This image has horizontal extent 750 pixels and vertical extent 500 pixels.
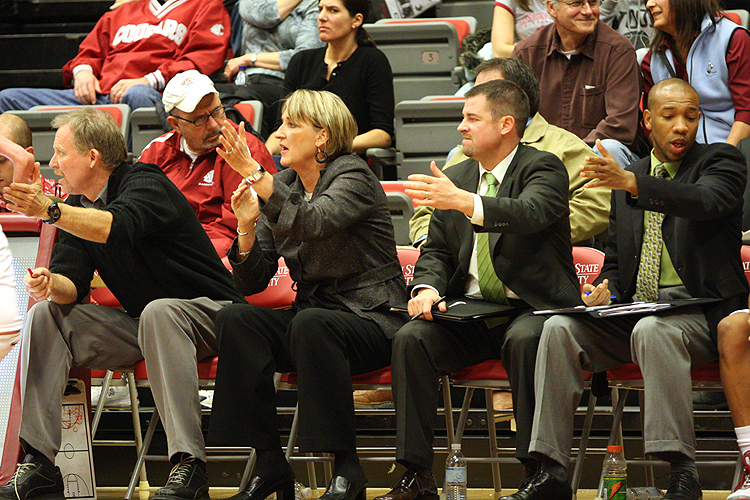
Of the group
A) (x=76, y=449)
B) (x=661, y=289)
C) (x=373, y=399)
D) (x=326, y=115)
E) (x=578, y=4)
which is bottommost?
(x=373, y=399)

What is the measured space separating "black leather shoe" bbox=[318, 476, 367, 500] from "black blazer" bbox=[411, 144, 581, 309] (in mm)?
704

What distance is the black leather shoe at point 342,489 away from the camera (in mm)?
2797

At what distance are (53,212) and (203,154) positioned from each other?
123cm

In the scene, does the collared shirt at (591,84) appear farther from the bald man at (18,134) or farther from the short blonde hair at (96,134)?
the bald man at (18,134)

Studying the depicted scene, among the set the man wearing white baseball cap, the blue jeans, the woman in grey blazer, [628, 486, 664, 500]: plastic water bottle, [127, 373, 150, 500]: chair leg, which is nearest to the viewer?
the woman in grey blazer

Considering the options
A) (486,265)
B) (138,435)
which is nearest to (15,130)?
(138,435)

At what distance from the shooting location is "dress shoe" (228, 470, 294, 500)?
2.87 metres

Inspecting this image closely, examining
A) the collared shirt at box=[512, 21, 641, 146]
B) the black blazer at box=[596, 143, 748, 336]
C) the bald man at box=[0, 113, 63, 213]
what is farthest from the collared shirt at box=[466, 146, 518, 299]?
the bald man at box=[0, 113, 63, 213]

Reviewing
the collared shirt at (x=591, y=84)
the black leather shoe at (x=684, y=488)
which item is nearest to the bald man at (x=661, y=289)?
the black leather shoe at (x=684, y=488)

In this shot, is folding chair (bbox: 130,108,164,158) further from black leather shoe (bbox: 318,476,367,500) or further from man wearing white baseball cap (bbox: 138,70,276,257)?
black leather shoe (bbox: 318,476,367,500)

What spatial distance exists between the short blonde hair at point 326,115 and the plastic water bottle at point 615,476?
4.51 ft

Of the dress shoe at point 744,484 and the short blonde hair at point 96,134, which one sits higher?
the short blonde hair at point 96,134

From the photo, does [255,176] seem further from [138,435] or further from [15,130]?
[15,130]

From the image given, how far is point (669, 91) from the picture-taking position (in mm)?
3131
